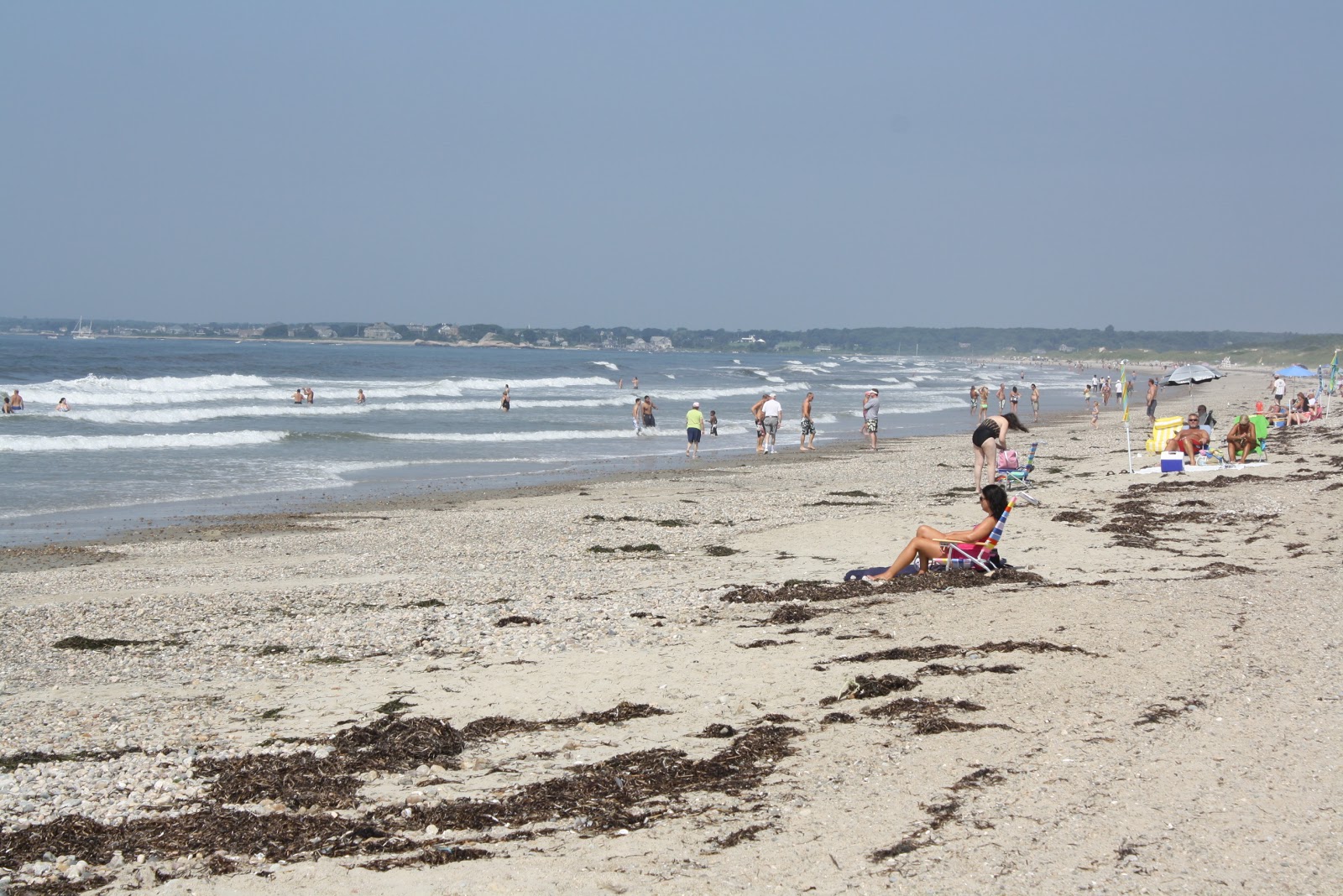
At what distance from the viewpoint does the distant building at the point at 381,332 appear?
172 meters

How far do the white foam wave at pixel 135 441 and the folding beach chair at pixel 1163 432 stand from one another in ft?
65.1

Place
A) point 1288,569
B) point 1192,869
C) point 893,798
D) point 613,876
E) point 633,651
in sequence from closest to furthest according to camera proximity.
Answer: point 1192,869 < point 613,876 < point 893,798 < point 633,651 < point 1288,569

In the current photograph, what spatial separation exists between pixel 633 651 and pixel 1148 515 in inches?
303

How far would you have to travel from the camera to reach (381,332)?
171750mm

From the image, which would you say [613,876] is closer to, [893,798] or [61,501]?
[893,798]

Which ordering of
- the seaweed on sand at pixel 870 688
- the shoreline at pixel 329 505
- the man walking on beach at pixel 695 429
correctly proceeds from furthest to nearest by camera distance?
the man walking on beach at pixel 695 429, the shoreline at pixel 329 505, the seaweed on sand at pixel 870 688

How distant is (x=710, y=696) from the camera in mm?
6055

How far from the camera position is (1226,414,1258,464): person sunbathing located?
17.8 m

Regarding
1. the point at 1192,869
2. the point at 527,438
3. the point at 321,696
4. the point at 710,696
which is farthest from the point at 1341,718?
the point at 527,438

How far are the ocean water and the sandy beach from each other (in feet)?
21.2

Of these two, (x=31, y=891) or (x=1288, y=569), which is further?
(x=1288, y=569)

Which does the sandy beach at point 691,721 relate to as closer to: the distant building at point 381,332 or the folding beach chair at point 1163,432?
the folding beach chair at point 1163,432

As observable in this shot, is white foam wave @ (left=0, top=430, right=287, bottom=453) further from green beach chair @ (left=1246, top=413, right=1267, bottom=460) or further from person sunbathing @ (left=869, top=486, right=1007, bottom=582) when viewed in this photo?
green beach chair @ (left=1246, top=413, right=1267, bottom=460)

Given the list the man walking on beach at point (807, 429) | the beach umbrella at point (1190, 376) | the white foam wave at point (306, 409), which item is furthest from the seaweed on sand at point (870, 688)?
the white foam wave at point (306, 409)
